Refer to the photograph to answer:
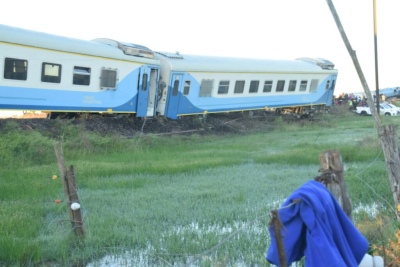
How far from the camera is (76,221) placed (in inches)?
261

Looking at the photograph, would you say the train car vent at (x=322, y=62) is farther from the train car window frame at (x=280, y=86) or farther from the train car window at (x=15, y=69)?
the train car window at (x=15, y=69)

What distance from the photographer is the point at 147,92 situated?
22.1m

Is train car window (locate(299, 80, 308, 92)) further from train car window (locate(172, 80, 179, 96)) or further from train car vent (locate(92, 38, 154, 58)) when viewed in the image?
train car vent (locate(92, 38, 154, 58))

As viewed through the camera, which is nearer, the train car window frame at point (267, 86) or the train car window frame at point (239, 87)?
the train car window frame at point (239, 87)

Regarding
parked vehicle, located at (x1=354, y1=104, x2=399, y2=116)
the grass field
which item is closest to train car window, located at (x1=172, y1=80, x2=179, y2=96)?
the grass field

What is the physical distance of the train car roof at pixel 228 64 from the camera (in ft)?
76.4

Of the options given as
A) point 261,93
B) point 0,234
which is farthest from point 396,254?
point 261,93

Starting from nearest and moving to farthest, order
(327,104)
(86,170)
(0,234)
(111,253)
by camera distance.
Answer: (111,253) < (0,234) < (86,170) < (327,104)

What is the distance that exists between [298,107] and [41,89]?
64.4 ft

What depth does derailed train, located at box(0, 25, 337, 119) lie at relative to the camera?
53.3ft

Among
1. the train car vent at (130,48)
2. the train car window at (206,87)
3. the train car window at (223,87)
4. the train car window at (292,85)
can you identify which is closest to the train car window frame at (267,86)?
the train car window at (292,85)

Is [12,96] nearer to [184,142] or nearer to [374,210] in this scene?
[184,142]

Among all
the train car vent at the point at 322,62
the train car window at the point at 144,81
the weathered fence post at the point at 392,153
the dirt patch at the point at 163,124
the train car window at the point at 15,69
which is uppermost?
the weathered fence post at the point at 392,153

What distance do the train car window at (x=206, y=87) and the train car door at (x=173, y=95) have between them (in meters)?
1.50
